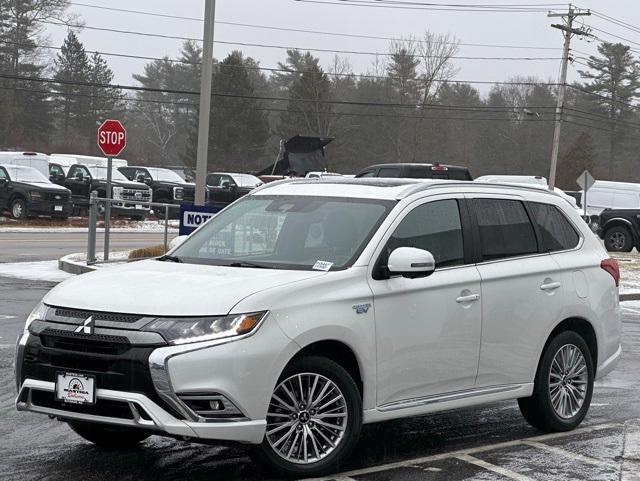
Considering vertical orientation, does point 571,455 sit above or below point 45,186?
below

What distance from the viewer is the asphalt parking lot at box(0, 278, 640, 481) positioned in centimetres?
657

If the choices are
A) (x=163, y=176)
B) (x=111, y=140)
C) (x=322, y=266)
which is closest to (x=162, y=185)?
(x=163, y=176)

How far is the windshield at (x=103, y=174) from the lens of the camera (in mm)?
42694

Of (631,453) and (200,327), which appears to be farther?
(631,453)

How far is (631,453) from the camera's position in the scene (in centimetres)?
740

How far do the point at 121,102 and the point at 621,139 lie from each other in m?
40.4

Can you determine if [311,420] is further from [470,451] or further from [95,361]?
[470,451]

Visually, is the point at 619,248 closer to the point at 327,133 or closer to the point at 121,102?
the point at 327,133

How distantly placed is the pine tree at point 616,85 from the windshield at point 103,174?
5627 cm

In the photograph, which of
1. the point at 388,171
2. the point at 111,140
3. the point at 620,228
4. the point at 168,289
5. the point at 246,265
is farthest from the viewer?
the point at 620,228

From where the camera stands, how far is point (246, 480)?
6367mm

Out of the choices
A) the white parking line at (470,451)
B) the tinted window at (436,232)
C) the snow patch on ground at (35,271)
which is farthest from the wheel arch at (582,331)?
the snow patch on ground at (35,271)

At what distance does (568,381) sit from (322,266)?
2421 mm

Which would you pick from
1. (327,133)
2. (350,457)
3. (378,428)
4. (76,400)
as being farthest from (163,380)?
(327,133)
